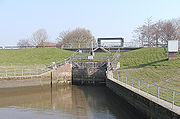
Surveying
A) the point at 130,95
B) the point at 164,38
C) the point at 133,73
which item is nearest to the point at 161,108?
the point at 130,95

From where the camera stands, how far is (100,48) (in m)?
40.8

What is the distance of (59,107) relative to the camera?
15.6m

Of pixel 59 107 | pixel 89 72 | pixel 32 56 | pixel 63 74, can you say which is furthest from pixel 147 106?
pixel 32 56

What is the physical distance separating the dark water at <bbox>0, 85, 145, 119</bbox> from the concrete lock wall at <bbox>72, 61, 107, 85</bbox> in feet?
23.4

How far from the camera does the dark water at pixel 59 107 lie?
43.3 ft

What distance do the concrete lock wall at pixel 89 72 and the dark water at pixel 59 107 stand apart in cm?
713

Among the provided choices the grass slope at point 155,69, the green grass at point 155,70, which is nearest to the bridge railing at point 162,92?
the green grass at point 155,70

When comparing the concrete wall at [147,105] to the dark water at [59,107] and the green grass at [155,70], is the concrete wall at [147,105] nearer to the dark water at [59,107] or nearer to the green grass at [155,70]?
the dark water at [59,107]

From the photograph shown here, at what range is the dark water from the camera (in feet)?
43.3

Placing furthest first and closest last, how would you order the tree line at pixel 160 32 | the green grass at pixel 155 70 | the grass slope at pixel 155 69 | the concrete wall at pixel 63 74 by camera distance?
the tree line at pixel 160 32 < the concrete wall at pixel 63 74 < the grass slope at pixel 155 69 < the green grass at pixel 155 70

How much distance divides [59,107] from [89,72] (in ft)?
40.3

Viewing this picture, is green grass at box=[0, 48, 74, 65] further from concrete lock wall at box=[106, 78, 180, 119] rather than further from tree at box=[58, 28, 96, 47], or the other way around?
tree at box=[58, 28, 96, 47]

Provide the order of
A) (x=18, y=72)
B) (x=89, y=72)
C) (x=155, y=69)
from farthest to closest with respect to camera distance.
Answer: (x=89, y=72) < (x=18, y=72) < (x=155, y=69)

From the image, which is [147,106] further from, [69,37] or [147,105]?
[69,37]
